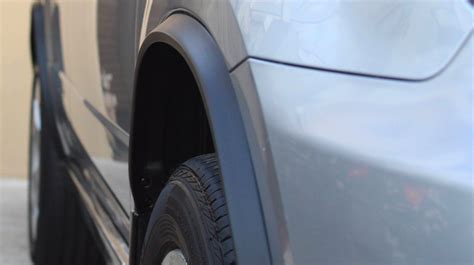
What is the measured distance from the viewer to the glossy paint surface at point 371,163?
4.28 ft

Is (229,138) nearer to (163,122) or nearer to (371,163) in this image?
(371,163)

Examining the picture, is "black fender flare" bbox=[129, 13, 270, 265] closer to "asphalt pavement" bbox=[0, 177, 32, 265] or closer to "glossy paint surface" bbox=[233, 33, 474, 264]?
"glossy paint surface" bbox=[233, 33, 474, 264]

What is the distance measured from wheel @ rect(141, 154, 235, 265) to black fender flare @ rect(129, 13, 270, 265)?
9 centimetres

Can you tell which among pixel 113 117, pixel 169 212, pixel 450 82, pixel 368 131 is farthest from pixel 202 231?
pixel 113 117

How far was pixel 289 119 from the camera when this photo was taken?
140cm

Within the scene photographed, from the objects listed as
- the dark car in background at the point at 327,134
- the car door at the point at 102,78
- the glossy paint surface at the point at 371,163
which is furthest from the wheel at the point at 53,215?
the glossy paint surface at the point at 371,163

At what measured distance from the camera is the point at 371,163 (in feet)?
4.40

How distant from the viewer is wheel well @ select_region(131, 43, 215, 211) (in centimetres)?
208

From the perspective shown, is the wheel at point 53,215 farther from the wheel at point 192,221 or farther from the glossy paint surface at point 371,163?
the glossy paint surface at point 371,163

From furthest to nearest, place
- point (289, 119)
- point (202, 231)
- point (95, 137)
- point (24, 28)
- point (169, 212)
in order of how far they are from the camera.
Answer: point (24, 28)
point (95, 137)
point (169, 212)
point (202, 231)
point (289, 119)

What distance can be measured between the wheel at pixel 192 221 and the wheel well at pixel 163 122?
232 millimetres

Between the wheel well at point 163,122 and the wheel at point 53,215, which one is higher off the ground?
the wheel well at point 163,122

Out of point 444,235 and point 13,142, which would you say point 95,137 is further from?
point 13,142

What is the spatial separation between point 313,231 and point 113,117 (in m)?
1.48
